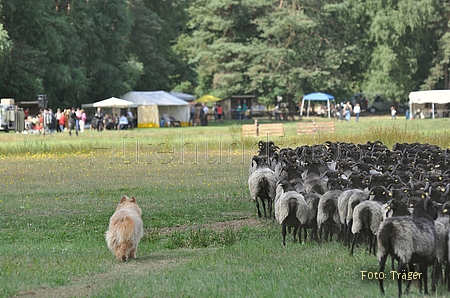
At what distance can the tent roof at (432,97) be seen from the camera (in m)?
79.2

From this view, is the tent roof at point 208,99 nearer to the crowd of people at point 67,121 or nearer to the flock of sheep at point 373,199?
the crowd of people at point 67,121

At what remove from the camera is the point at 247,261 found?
12695 mm

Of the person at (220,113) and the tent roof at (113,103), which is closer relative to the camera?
the tent roof at (113,103)

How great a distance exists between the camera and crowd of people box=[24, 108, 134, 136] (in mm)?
60500

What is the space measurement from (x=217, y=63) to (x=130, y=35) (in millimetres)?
10158

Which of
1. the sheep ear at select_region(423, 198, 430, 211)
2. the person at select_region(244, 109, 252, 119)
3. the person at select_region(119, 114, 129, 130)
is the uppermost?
the person at select_region(244, 109, 252, 119)

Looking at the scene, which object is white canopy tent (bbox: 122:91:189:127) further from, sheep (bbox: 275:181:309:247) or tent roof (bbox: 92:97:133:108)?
sheep (bbox: 275:181:309:247)

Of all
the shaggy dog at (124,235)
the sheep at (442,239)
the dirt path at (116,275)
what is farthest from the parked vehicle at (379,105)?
the sheep at (442,239)

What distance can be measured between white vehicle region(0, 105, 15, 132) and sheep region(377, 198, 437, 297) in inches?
2135

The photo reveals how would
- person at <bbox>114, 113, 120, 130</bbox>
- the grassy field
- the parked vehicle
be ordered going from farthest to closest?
the parked vehicle
person at <bbox>114, 113, 120, 130</bbox>
the grassy field

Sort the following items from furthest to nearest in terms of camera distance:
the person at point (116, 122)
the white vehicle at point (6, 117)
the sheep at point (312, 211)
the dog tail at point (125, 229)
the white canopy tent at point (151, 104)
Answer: the white canopy tent at point (151, 104), the person at point (116, 122), the white vehicle at point (6, 117), the sheep at point (312, 211), the dog tail at point (125, 229)

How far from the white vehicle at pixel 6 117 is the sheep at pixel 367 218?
171 feet

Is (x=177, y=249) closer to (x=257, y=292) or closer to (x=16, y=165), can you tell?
(x=257, y=292)

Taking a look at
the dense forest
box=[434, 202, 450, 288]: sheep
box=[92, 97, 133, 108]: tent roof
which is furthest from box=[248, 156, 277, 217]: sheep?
the dense forest
